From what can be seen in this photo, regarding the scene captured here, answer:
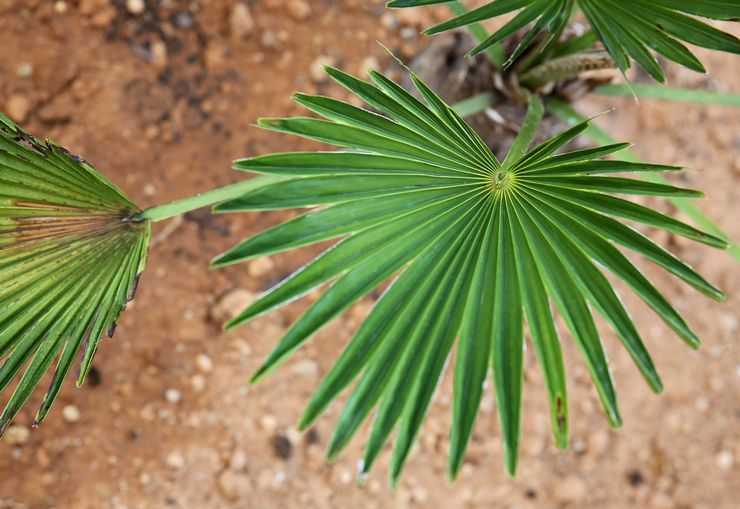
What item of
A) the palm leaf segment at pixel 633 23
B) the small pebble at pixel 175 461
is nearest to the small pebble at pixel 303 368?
the small pebble at pixel 175 461

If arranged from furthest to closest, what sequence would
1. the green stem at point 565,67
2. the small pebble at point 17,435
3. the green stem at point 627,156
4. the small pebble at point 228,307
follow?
the small pebble at point 228,307, the small pebble at point 17,435, the green stem at point 627,156, the green stem at point 565,67

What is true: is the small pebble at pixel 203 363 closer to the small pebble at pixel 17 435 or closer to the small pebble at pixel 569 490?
the small pebble at pixel 17 435

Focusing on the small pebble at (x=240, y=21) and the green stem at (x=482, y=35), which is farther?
the small pebble at (x=240, y=21)

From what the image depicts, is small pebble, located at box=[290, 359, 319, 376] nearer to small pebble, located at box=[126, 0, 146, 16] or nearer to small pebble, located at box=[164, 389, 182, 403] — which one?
small pebble, located at box=[164, 389, 182, 403]

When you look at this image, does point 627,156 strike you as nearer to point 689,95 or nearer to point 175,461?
point 689,95

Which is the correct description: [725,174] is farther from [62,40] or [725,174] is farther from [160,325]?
[62,40]

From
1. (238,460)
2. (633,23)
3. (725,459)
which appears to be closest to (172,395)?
(238,460)
